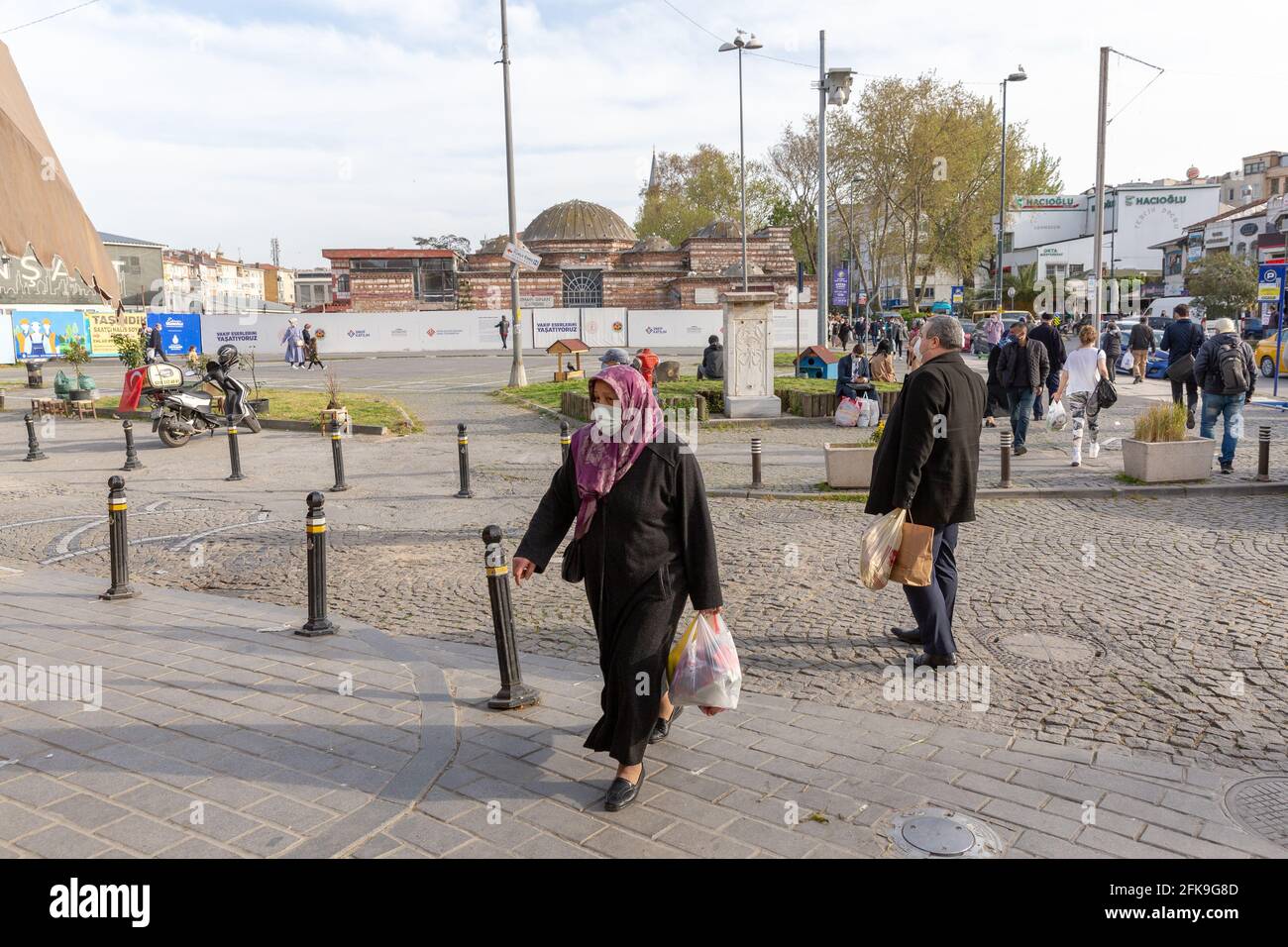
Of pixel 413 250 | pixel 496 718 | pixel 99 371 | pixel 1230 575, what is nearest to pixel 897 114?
pixel 413 250

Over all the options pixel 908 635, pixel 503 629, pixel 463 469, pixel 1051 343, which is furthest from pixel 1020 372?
pixel 503 629

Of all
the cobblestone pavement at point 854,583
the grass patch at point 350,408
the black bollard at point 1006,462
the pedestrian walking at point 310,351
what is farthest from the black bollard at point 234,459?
the pedestrian walking at point 310,351

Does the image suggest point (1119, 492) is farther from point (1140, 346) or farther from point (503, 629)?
point (1140, 346)

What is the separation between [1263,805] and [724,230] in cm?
5828

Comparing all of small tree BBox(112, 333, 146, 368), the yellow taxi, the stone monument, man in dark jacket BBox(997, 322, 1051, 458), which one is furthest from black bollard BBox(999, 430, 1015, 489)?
the yellow taxi

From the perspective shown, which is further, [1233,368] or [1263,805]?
[1233,368]

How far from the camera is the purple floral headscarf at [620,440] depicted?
3.92m

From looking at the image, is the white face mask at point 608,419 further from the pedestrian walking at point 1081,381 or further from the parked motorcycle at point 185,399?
the parked motorcycle at point 185,399

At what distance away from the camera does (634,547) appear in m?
3.96

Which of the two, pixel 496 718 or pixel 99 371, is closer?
pixel 496 718
